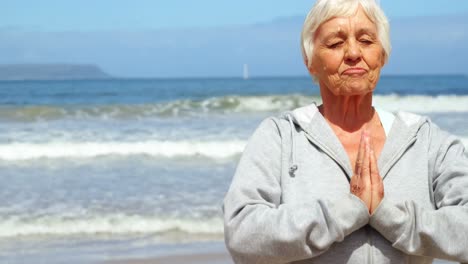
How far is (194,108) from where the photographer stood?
20.1 m

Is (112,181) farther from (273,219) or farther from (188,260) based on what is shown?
(273,219)

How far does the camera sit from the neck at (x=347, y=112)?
83.7 inches

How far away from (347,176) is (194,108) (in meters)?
18.1

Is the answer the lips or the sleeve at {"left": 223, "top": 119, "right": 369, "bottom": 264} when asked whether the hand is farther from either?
the lips

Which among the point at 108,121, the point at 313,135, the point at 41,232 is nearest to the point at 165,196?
the point at 41,232

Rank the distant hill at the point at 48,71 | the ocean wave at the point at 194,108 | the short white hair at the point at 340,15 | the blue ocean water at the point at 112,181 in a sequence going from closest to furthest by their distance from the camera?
the short white hair at the point at 340,15 < the blue ocean water at the point at 112,181 < the ocean wave at the point at 194,108 < the distant hill at the point at 48,71

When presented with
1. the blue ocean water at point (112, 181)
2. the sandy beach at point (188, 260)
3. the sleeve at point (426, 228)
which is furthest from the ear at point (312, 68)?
the blue ocean water at point (112, 181)

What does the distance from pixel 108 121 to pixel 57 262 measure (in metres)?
11.3

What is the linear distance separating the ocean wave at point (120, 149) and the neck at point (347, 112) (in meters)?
8.70

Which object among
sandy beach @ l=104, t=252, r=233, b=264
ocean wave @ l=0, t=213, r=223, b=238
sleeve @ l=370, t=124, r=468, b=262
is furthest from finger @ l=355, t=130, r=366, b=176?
ocean wave @ l=0, t=213, r=223, b=238

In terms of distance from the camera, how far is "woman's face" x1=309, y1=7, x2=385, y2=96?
2039 millimetres

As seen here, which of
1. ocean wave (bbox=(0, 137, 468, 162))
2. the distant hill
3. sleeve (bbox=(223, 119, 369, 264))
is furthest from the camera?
the distant hill

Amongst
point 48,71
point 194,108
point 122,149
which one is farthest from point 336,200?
point 48,71

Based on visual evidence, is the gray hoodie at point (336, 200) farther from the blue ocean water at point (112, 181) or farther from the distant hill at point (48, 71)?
the distant hill at point (48, 71)
